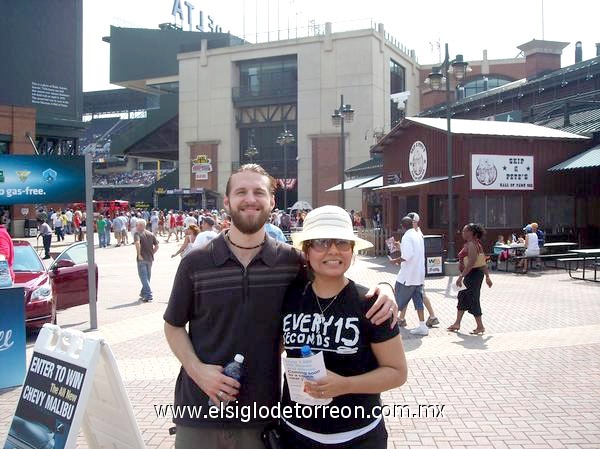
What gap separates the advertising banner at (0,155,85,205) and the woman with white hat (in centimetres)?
693

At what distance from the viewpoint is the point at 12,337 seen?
6.03 m

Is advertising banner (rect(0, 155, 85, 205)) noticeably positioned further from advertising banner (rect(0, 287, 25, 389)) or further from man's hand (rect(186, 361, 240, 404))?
man's hand (rect(186, 361, 240, 404))

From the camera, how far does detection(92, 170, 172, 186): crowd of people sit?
8288cm

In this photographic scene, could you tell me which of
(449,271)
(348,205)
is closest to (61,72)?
(348,205)

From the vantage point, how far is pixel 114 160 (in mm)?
91938

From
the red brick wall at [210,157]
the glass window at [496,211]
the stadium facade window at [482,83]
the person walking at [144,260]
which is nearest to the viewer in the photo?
the person walking at [144,260]

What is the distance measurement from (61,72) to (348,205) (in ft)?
78.3

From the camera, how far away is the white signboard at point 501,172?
1877cm

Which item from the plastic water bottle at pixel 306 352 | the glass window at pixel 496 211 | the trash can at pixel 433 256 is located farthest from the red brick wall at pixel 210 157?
the plastic water bottle at pixel 306 352

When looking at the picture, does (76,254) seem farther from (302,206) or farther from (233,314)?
(302,206)

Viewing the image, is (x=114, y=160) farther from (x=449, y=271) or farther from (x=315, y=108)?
(x=449, y=271)

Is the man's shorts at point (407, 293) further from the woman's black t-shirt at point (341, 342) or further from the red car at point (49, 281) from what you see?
the woman's black t-shirt at point (341, 342)

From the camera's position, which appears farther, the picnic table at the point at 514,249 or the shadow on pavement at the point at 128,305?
the picnic table at the point at 514,249

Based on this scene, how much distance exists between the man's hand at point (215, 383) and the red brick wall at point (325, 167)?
4458 cm
